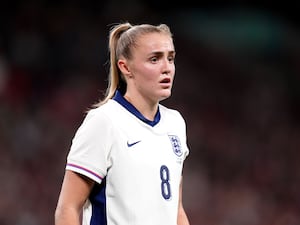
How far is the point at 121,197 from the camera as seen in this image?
8.20 feet

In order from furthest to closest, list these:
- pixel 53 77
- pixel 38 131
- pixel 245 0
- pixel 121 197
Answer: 1. pixel 245 0
2. pixel 53 77
3. pixel 38 131
4. pixel 121 197

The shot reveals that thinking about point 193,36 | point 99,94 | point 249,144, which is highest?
point 193,36

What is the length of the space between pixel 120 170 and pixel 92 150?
0.36 feet

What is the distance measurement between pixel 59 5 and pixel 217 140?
1927 mm

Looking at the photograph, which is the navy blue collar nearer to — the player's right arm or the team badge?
the team badge

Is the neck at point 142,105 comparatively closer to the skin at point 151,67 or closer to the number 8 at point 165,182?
the skin at point 151,67

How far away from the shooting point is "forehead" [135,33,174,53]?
101 inches

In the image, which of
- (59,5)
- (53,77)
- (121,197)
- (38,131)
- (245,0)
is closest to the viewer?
(121,197)

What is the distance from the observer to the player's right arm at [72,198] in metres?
2.47

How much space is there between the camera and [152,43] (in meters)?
2.58

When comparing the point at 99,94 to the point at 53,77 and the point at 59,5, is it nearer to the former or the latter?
the point at 53,77

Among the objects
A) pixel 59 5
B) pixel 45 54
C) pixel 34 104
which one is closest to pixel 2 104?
pixel 34 104

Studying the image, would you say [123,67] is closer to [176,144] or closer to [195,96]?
[176,144]

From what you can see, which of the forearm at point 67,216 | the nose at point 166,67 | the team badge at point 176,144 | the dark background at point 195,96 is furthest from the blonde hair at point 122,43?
the dark background at point 195,96
